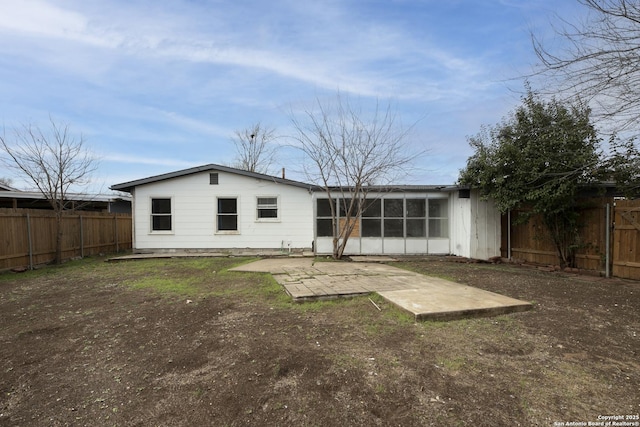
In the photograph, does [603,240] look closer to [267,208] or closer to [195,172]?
[267,208]

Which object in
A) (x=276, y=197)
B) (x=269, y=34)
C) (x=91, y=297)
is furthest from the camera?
(x=276, y=197)

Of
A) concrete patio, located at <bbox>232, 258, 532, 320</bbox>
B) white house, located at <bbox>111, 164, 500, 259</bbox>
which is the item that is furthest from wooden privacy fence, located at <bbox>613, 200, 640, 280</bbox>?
white house, located at <bbox>111, 164, 500, 259</bbox>

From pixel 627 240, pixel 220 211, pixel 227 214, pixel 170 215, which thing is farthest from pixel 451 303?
pixel 170 215

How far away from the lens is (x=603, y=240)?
8.23 meters

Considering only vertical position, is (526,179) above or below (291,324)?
above

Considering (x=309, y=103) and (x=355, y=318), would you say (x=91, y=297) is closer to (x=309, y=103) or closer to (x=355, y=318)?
(x=355, y=318)

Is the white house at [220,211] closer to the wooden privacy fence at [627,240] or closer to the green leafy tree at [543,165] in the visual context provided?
the green leafy tree at [543,165]

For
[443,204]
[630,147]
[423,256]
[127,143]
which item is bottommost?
[423,256]

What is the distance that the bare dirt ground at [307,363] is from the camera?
2434 mm

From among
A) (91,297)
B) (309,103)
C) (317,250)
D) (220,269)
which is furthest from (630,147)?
(91,297)

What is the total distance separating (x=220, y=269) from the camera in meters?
9.30

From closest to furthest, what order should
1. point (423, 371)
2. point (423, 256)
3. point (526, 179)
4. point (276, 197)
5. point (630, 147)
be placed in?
point (423, 371), point (630, 147), point (526, 179), point (423, 256), point (276, 197)

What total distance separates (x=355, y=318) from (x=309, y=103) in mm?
7815

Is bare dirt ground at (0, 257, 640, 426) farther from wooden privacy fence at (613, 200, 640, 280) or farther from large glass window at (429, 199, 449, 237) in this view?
large glass window at (429, 199, 449, 237)
